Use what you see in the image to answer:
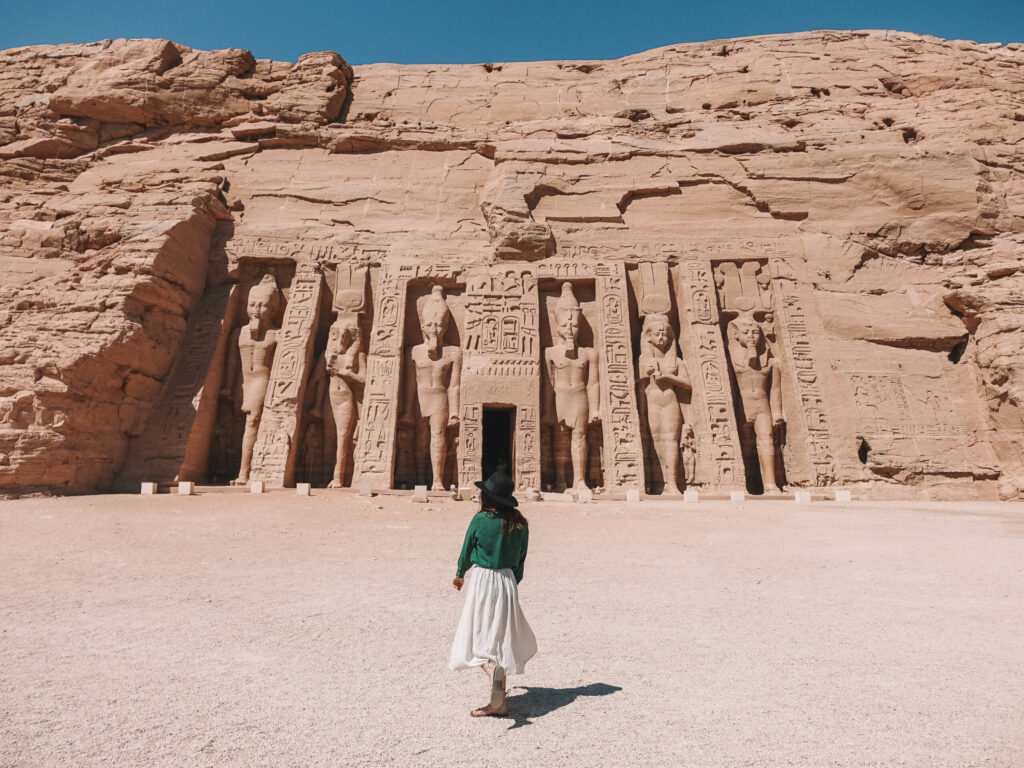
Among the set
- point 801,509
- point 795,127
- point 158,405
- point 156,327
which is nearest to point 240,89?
point 156,327

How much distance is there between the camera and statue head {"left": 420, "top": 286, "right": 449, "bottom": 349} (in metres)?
13.4

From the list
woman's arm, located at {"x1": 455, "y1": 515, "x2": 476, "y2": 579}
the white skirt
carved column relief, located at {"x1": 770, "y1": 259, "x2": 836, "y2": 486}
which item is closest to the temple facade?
carved column relief, located at {"x1": 770, "y1": 259, "x2": 836, "y2": 486}

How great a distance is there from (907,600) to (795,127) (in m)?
14.9

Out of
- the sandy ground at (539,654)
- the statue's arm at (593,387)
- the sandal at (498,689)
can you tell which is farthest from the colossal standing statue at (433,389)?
the sandal at (498,689)

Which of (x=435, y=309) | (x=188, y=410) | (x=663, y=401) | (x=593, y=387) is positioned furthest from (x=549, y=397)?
(x=188, y=410)

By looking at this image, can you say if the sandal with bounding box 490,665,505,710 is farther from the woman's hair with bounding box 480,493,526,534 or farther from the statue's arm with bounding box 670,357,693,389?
the statue's arm with bounding box 670,357,693,389

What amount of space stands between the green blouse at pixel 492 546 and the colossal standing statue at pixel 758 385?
A: 1090 cm

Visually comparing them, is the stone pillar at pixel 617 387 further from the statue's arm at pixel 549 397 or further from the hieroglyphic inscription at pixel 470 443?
the hieroglyphic inscription at pixel 470 443

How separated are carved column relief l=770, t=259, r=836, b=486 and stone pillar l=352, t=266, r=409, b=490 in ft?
26.7

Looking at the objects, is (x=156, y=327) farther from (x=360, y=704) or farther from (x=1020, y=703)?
(x=1020, y=703)

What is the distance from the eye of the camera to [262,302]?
45.4 ft

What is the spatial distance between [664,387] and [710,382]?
0.95 metres

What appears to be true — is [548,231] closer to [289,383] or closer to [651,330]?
[651,330]

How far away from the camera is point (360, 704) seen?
2.99 meters
